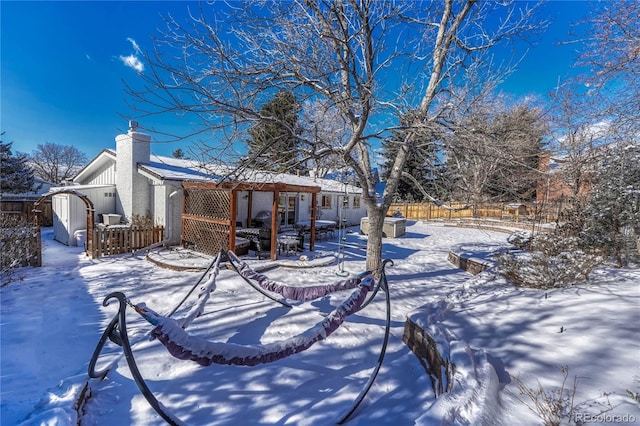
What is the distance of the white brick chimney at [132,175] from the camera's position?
35.6 ft

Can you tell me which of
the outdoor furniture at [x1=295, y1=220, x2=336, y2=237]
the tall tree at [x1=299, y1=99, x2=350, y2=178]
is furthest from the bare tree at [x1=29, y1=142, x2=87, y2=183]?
the tall tree at [x1=299, y1=99, x2=350, y2=178]

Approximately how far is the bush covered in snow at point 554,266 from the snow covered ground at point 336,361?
304 millimetres

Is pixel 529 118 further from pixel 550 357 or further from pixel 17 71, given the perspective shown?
pixel 17 71

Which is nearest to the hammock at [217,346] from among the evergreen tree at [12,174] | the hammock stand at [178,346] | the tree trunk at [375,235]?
the hammock stand at [178,346]

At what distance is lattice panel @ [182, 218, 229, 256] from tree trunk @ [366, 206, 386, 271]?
169 inches

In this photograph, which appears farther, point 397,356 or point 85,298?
point 85,298

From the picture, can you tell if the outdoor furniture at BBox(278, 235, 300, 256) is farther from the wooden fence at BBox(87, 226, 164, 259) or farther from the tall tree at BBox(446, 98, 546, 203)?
the tall tree at BBox(446, 98, 546, 203)

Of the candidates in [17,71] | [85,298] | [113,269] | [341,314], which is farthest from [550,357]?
[17,71]

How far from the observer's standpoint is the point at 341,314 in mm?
3137

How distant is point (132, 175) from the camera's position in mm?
10891

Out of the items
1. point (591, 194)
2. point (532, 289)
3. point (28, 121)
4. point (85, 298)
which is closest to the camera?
point (532, 289)

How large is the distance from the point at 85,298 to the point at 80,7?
6476 millimetres

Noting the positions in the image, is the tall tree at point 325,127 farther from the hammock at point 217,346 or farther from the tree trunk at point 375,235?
the hammock at point 217,346

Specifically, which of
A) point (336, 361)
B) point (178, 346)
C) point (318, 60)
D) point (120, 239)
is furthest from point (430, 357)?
point (120, 239)
